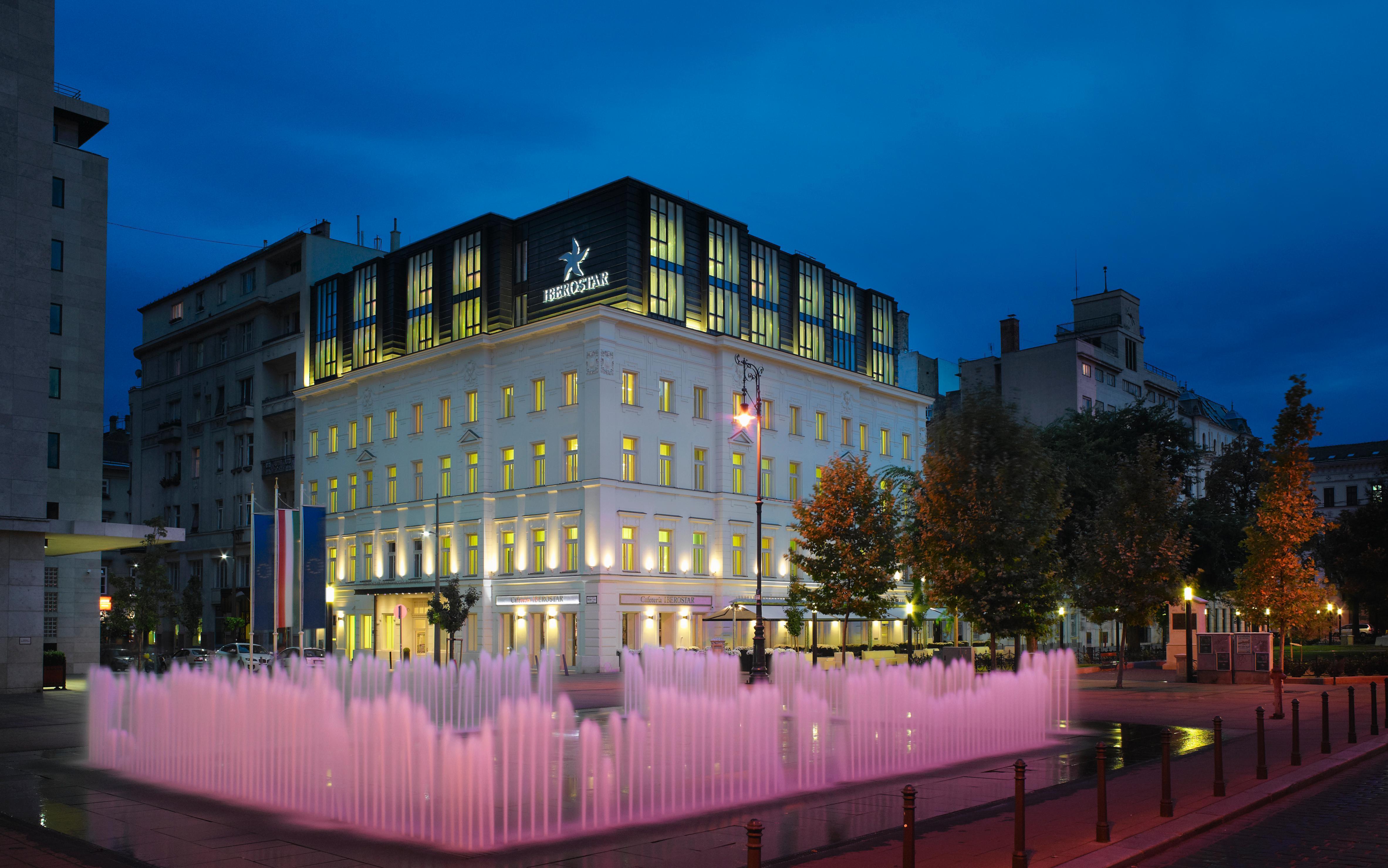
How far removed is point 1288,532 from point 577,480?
32.8 meters

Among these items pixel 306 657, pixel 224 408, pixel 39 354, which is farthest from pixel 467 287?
pixel 224 408

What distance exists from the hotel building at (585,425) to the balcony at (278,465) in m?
5.00

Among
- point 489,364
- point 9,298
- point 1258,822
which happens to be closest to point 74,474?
point 9,298

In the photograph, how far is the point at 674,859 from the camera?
10.8 meters

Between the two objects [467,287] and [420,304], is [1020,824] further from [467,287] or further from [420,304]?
[420,304]

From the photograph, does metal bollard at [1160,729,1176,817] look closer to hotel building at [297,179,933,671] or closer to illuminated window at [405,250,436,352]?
hotel building at [297,179,933,671]

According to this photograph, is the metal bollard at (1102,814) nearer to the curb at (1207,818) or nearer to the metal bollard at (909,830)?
the curb at (1207,818)

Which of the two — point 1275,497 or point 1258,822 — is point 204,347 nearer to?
point 1275,497

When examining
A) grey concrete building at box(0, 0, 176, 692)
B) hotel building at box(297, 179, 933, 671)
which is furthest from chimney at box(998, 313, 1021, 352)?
grey concrete building at box(0, 0, 176, 692)

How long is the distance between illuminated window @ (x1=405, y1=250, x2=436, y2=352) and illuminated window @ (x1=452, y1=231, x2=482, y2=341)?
90.8 inches

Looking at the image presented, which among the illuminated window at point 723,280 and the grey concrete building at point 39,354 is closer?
the grey concrete building at point 39,354

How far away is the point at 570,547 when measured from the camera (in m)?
53.6

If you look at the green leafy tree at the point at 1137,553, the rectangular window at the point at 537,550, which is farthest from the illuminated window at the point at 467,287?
the green leafy tree at the point at 1137,553

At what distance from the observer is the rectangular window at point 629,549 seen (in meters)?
53.0
